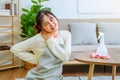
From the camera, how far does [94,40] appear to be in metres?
3.79

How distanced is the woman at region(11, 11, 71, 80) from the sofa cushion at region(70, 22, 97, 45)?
236cm

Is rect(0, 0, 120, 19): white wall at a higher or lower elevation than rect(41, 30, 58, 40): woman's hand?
higher

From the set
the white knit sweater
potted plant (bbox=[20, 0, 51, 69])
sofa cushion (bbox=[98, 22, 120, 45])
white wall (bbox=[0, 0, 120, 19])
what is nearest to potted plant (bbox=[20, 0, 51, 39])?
potted plant (bbox=[20, 0, 51, 69])

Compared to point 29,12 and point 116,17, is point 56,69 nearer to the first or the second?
point 29,12

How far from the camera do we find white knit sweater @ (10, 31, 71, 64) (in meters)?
1.32

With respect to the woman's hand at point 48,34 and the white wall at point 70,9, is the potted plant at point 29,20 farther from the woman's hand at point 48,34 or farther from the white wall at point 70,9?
the woman's hand at point 48,34

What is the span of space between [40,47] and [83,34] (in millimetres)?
2468

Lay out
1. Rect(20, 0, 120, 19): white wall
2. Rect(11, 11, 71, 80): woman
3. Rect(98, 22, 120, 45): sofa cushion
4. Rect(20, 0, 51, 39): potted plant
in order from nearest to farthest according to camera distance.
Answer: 1. Rect(11, 11, 71, 80): woman
2. Rect(20, 0, 51, 39): potted plant
3. Rect(98, 22, 120, 45): sofa cushion
4. Rect(20, 0, 120, 19): white wall

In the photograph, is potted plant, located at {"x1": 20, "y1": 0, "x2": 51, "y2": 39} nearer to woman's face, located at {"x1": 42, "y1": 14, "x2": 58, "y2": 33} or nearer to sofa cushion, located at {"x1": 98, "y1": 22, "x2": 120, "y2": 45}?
sofa cushion, located at {"x1": 98, "y1": 22, "x2": 120, "y2": 45}

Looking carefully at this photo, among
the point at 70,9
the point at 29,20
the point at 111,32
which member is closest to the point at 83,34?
the point at 111,32

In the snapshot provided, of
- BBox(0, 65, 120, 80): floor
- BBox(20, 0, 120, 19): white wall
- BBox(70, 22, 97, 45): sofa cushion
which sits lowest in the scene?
BBox(0, 65, 120, 80): floor

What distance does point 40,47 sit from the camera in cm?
135

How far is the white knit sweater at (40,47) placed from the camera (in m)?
1.32

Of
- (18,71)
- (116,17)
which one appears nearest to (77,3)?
(116,17)
